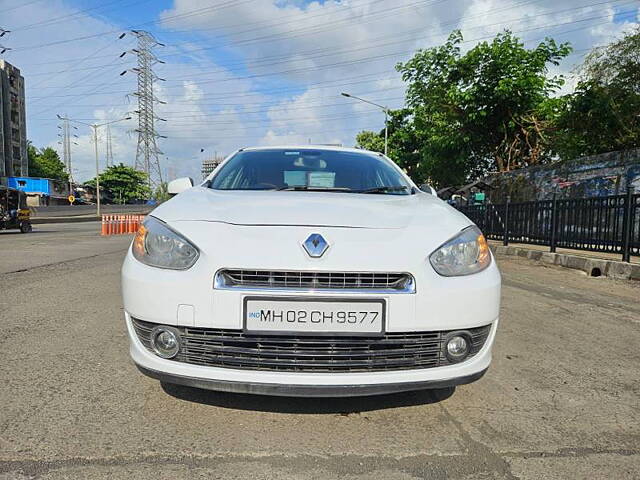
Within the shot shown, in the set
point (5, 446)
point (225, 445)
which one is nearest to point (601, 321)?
point (225, 445)

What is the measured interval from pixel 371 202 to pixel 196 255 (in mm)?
1042

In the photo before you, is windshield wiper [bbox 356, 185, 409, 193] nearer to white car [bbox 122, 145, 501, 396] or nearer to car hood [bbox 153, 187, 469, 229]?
car hood [bbox 153, 187, 469, 229]

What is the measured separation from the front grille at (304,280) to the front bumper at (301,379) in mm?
358

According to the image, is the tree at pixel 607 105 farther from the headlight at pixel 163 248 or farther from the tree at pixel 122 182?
the tree at pixel 122 182

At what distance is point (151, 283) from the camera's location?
2100mm

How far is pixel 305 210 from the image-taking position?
235cm

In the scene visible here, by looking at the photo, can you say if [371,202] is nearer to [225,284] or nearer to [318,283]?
[318,283]

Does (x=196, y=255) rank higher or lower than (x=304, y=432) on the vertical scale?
higher

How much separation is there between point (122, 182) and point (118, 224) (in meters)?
56.3

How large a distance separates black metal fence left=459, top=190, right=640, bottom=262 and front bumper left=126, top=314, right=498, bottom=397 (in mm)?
6735

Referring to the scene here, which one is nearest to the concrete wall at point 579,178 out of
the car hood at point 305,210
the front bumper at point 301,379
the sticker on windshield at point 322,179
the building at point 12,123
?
the sticker on windshield at point 322,179

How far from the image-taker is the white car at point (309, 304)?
198 cm

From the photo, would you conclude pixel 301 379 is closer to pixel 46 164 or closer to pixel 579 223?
pixel 579 223

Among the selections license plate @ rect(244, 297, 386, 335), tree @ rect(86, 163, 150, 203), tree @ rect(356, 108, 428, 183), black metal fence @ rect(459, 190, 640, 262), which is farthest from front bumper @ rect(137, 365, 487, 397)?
tree @ rect(86, 163, 150, 203)
